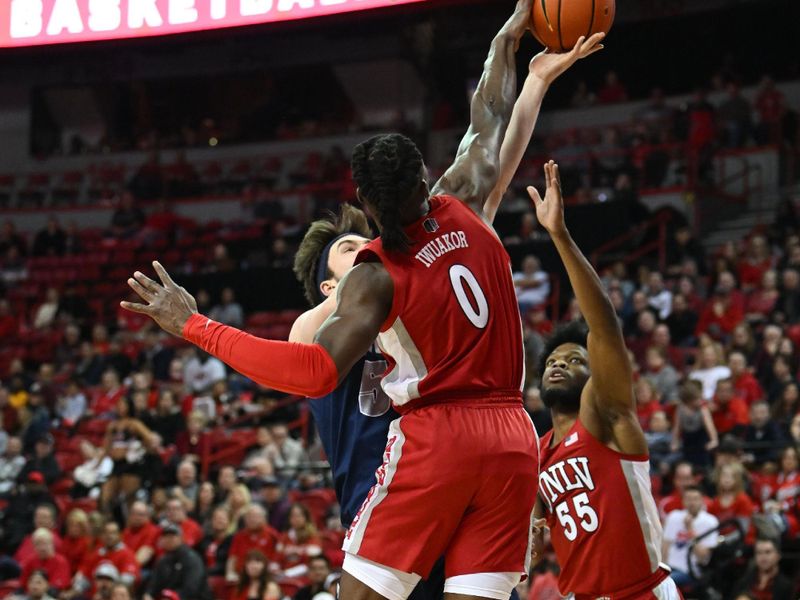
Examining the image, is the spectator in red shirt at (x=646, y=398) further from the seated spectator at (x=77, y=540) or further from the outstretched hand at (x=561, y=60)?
the outstretched hand at (x=561, y=60)

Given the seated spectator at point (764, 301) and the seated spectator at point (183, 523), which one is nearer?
the seated spectator at point (183, 523)

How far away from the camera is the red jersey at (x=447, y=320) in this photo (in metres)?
3.51

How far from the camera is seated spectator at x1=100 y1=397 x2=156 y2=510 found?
12.4 meters

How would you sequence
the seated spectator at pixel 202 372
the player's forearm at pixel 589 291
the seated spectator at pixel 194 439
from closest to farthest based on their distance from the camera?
the player's forearm at pixel 589 291 → the seated spectator at pixel 194 439 → the seated spectator at pixel 202 372

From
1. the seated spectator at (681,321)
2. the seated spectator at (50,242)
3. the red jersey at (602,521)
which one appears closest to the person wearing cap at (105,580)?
the seated spectator at (681,321)

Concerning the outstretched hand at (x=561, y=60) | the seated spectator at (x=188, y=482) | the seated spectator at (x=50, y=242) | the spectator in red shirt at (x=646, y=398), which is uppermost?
the seated spectator at (x=50, y=242)

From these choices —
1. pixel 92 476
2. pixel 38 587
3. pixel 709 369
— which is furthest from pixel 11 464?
pixel 709 369

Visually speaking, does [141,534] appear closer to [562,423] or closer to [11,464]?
[11,464]

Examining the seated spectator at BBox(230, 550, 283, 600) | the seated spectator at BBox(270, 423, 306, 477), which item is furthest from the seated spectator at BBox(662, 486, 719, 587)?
the seated spectator at BBox(270, 423, 306, 477)

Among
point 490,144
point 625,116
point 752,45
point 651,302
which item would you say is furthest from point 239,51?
point 490,144

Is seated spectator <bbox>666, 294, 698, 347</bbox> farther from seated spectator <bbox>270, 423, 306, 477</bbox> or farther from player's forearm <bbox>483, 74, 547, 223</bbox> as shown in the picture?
player's forearm <bbox>483, 74, 547, 223</bbox>

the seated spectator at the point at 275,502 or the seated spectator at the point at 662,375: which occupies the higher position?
the seated spectator at the point at 662,375

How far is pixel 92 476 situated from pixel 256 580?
4.03 m

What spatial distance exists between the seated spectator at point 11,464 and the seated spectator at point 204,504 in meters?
2.76
